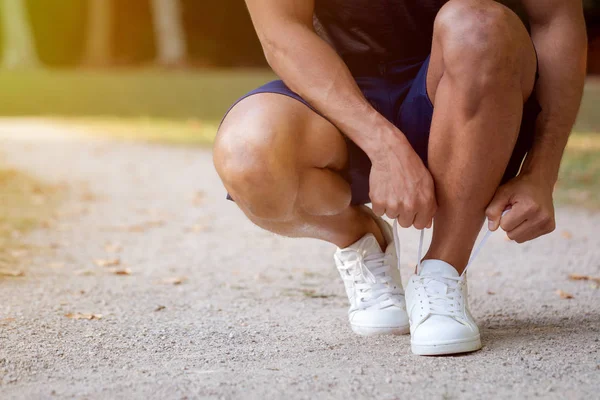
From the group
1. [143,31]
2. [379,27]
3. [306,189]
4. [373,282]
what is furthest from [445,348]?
[143,31]

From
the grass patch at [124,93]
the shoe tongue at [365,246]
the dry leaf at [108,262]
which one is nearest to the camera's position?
the shoe tongue at [365,246]

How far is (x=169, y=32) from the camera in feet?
49.9

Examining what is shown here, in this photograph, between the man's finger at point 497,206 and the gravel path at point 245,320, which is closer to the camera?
the gravel path at point 245,320

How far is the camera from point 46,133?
928cm

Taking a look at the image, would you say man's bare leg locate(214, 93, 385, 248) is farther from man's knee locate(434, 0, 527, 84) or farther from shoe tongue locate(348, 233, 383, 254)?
man's knee locate(434, 0, 527, 84)

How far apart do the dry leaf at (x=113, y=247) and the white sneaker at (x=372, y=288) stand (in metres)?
1.67

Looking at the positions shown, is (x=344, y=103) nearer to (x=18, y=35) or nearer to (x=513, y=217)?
(x=513, y=217)

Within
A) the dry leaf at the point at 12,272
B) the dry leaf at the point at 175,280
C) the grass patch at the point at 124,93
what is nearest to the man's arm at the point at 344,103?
the dry leaf at the point at 175,280

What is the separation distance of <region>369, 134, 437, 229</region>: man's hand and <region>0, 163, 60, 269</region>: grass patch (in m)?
1.93

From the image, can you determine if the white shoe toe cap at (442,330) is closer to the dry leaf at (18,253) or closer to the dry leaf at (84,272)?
the dry leaf at (84,272)

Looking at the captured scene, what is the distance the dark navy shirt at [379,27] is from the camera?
2.39 metres

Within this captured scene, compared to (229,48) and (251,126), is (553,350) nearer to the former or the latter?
(251,126)

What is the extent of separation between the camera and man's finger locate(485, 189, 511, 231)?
2.20m

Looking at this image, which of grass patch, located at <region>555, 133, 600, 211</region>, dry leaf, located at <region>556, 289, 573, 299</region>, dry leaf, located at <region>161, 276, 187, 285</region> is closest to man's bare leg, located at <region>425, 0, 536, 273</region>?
dry leaf, located at <region>556, 289, 573, 299</region>
